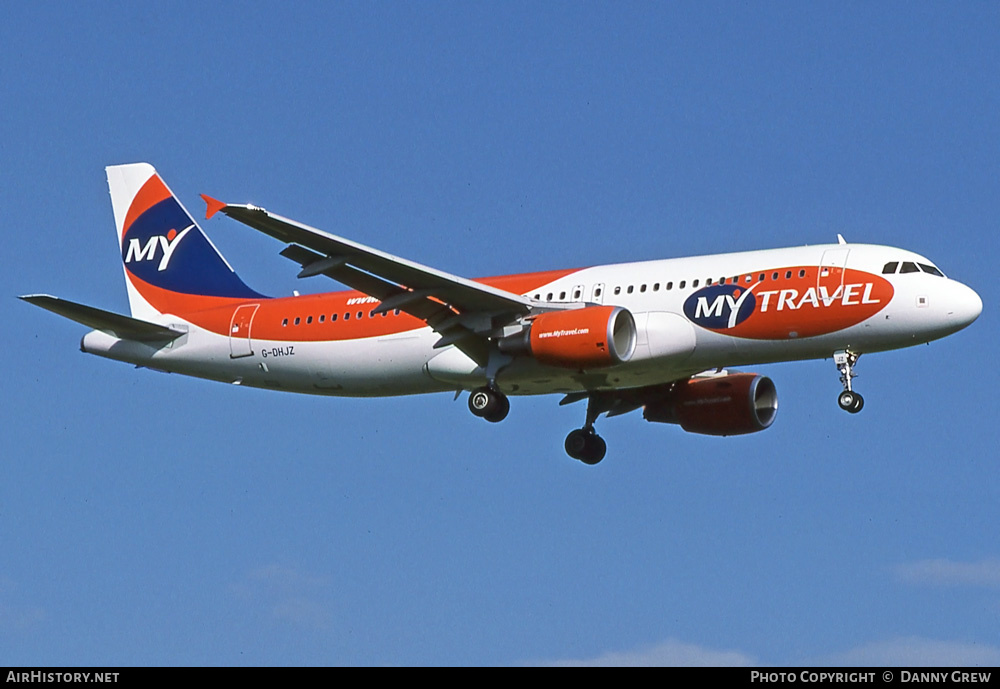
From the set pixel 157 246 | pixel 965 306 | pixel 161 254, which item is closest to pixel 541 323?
pixel 965 306

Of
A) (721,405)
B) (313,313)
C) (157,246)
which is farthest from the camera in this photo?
(157,246)

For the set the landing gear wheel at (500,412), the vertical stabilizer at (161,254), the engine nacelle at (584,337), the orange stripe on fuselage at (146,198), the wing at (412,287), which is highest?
the orange stripe on fuselage at (146,198)

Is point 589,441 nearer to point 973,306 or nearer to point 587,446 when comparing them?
point 587,446

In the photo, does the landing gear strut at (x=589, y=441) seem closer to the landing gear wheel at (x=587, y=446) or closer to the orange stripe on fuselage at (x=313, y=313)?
the landing gear wheel at (x=587, y=446)

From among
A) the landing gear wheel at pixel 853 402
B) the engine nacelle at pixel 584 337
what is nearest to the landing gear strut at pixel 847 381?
the landing gear wheel at pixel 853 402

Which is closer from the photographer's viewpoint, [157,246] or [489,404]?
[489,404]

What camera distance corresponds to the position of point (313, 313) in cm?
4194

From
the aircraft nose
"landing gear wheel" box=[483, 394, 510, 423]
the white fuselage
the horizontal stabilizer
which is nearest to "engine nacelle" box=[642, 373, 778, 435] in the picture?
the white fuselage

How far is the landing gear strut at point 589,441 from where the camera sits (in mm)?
42531

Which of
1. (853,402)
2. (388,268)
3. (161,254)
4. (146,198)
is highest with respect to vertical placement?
(146,198)

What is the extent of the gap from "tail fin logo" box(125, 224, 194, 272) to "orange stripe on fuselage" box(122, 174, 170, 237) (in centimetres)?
70

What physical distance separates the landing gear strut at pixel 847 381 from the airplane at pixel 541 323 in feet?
0.13

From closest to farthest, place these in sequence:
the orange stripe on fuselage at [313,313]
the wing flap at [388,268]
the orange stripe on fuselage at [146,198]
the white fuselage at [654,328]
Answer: the wing flap at [388,268] < the white fuselage at [654,328] < the orange stripe on fuselage at [313,313] < the orange stripe on fuselage at [146,198]

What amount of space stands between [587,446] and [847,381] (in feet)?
28.2
